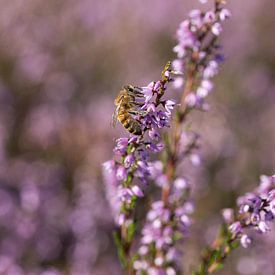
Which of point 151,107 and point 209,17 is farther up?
point 209,17

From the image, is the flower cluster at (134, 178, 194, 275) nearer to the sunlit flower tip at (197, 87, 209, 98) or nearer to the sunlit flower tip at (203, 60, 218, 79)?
the sunlit flower tip at (197, 87, 209, 98)

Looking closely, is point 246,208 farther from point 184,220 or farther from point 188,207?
point 188,207

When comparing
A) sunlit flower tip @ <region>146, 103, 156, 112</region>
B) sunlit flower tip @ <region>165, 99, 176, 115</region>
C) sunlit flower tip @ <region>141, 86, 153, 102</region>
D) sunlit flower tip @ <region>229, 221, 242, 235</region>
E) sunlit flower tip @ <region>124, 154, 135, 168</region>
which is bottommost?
sunlit flower tip @ <region>229, 221, 242, 235</region>

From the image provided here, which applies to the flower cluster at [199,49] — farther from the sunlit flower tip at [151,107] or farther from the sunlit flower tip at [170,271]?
the sunlit flower tip at [170,271]

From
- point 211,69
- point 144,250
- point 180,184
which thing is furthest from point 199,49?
point 144,250

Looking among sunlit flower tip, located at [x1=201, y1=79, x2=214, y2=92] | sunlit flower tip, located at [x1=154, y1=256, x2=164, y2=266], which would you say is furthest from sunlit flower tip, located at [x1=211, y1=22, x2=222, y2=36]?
sunlit flower tip, located at [x1=154, y1=256, x2=164, y2=266]
